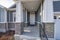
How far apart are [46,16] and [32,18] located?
1498 cm

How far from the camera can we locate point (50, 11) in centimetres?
732

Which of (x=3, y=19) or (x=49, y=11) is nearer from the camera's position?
(x=49, y=11)

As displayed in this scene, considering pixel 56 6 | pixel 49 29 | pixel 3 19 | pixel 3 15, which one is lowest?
pixel 49 29

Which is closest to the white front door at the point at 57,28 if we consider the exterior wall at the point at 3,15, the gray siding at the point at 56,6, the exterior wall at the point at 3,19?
the gray siding at the point at 56,6

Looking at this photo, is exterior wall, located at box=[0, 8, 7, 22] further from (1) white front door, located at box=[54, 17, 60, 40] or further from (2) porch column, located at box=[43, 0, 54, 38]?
(1) white front door, located at box=[54, 17, 60, 40]

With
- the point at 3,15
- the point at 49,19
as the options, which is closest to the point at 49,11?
the point at 49,19

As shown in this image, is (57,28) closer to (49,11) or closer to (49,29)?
(49,29)

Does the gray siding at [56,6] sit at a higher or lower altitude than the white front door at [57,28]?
higher

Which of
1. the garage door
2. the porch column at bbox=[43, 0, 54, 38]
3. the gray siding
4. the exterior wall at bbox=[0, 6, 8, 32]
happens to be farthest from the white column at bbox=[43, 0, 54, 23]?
the exterior wall at bbox=[0, 6, 8, 32]

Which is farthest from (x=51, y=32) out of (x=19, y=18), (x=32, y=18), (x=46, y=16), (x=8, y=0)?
(x=8, y=0)

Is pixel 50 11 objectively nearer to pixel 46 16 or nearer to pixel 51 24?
pixel 46 16

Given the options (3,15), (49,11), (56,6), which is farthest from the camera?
(3,15)

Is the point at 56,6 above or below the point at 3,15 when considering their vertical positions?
above

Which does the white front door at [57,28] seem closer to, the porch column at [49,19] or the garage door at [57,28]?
the garage door at [57,28]
